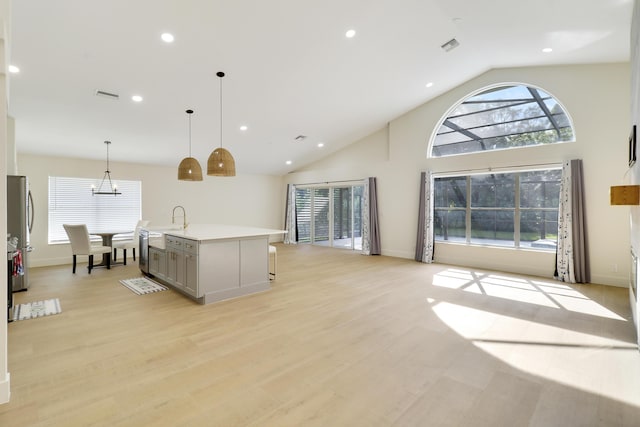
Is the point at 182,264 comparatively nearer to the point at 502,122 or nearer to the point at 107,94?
the point at 107,94

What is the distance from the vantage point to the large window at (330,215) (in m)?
8.90

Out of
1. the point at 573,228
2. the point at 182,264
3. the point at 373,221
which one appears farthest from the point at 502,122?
the point at 182,264

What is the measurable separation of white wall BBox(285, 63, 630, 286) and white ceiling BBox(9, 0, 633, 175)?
38cm

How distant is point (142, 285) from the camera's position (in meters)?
4.88

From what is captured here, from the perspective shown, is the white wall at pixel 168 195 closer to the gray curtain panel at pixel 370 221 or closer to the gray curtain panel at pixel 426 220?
the gray curtain panel at pixel 370 221

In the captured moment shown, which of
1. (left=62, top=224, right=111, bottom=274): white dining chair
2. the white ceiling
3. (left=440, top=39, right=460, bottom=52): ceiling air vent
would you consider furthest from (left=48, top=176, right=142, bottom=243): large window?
(left=440, top=39, right=460, bottom=52): ceiling air vent

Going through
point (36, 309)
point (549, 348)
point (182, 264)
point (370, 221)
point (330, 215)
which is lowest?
point (549, 348)

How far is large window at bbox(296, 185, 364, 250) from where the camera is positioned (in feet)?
29.2

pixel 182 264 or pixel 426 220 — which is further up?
pixel 426 220

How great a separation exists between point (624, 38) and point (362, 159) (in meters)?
5.31

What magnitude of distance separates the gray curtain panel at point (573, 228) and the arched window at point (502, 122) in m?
0.70

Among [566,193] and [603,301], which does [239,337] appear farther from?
[566,193]

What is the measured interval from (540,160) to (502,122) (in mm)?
1072

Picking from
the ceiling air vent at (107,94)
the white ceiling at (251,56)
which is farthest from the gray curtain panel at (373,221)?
the ceiling air vent at (107,94)
